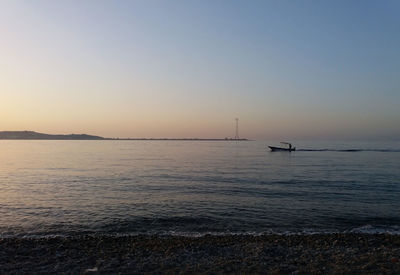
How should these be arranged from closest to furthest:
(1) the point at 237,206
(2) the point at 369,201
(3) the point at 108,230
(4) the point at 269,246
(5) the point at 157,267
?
(5) the point at 157,267
(4) the point at 269,246
(3) the point at 108,230
(1) the point at 237,206
(2) the point at 369,201

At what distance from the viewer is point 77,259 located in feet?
37.9

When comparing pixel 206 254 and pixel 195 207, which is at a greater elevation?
pixel 206 254

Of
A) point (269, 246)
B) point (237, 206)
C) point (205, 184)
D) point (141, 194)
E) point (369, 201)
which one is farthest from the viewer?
point (205, 184)

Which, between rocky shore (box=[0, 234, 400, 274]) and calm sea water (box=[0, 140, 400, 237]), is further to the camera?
calm sea water (box=[0, 140, 400, 237])

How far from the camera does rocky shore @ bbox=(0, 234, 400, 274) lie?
10.4 m

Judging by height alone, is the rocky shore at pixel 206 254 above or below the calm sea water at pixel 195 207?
above

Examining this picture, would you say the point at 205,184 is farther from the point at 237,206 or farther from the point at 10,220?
the point at 10,220

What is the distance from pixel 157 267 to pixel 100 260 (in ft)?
7.43

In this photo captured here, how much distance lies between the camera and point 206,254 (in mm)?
12008

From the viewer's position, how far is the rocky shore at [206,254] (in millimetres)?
10391

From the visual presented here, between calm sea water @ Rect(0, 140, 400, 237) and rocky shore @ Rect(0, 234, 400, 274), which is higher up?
rocky shore @ Rect(0, 234, 400, 274)

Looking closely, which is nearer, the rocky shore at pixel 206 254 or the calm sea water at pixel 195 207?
the rocky shore at pixel 206 254

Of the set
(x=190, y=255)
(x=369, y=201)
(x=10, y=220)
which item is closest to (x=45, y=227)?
(x=10, y=220)

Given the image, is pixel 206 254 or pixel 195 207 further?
pixel 195 207
